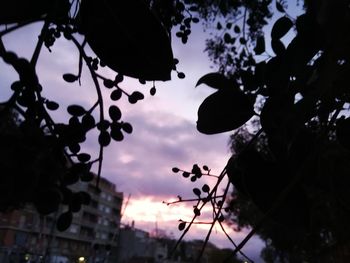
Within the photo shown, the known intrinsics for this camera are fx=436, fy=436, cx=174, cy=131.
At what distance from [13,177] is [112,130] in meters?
0.35

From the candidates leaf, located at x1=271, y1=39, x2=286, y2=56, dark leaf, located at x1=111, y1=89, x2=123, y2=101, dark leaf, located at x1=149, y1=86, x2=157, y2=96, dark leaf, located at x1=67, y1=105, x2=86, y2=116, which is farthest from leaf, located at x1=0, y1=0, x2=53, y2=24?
leaf, located at x1=271, y1=39, x2=286, y2=56

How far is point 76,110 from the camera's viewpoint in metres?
0.86

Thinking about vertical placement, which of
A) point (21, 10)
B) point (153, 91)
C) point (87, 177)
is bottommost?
point (87, 177)

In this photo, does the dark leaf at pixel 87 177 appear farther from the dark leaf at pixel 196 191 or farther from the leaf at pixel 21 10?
the dark leaf at pixel 196 191

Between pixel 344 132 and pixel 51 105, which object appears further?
pixel 344 132

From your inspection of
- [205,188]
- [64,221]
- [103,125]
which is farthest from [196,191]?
[64,221]

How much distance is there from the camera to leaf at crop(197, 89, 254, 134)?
3.69 feet

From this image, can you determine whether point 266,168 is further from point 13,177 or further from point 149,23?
point 13,177

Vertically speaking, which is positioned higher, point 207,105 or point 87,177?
point 207,105

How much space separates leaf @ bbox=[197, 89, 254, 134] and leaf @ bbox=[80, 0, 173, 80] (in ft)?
0.73

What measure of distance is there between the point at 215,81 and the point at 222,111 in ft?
0.32

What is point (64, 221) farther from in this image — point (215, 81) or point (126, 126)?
point (215, 81)

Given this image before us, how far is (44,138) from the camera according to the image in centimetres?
67

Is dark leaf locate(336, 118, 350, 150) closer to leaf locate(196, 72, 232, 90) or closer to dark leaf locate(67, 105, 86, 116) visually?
leaf locate(196, 72, 232, 90)
